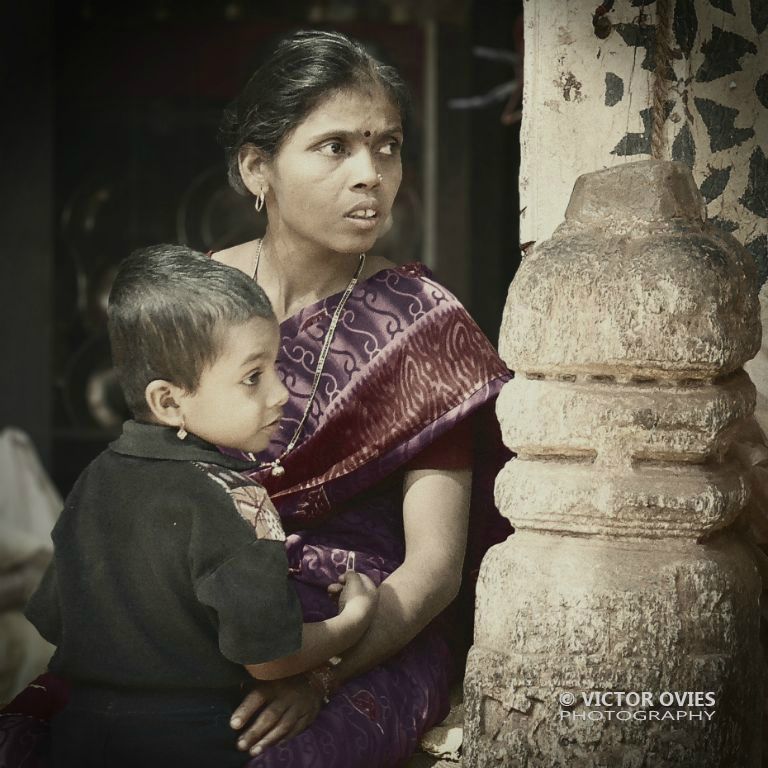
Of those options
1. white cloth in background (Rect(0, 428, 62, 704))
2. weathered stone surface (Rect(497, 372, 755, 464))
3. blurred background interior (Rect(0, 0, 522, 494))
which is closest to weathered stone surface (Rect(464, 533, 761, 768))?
weathered stone surface (Rect(497, 372, 755, 464))

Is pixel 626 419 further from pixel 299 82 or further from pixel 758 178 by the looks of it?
pixel 299 82

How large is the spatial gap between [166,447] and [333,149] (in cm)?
65

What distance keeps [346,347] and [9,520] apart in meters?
3.11

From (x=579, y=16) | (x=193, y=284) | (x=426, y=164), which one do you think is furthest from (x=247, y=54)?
(x=193, y=284)

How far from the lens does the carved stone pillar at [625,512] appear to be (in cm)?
217

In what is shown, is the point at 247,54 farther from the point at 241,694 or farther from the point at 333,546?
the point at 241,694

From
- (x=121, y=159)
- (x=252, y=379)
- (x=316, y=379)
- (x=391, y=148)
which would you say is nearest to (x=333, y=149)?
(x=391, y=148)

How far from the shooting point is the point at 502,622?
226cm

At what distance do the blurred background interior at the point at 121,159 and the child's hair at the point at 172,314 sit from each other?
342cm

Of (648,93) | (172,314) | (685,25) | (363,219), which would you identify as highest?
(685,25)

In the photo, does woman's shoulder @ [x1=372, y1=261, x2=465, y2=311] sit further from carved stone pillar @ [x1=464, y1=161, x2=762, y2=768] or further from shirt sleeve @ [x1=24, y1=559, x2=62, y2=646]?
shirt sleeve @ [x1=24, y1=559, x2=62, y2=646]

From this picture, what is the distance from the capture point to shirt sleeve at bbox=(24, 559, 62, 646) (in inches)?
89.4

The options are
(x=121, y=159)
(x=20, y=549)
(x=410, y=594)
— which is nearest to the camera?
(x=410, y=594)

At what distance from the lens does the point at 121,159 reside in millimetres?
6051
